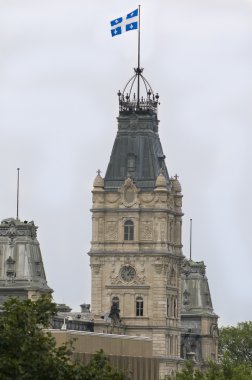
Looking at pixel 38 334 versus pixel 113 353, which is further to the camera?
pixel 113 353

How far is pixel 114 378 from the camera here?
437 feet

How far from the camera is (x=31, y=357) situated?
13125 cm

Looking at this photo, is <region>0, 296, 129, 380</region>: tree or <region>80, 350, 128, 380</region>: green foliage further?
<region>80, 350, 128, 380</region>: green foliage

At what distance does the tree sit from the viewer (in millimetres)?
129750

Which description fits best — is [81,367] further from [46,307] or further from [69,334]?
[69,334]

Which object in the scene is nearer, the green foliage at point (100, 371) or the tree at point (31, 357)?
the tree at point (31, 357)

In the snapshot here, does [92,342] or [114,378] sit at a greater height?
[92,342]

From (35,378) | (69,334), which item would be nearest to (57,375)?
(35,378)

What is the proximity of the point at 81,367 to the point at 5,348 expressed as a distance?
4.09m

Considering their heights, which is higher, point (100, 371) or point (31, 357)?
point (31, 357)

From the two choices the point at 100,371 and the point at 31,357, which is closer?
the point at 31,357

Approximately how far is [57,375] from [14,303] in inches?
262

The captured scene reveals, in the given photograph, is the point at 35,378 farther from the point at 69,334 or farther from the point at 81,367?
the point at 69,334

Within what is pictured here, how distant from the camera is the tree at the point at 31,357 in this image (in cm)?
12975
